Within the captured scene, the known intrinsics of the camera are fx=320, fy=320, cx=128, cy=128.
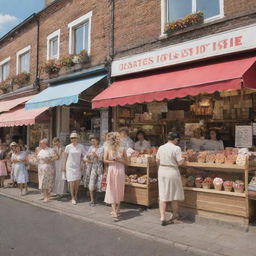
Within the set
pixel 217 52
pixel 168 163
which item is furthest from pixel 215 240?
pixel 217 52

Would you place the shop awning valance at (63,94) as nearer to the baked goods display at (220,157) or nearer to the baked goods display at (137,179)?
the baked goods display at (137,179)

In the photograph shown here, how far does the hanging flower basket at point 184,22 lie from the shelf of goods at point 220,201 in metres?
3.68

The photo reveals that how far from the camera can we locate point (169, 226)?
21.6ft

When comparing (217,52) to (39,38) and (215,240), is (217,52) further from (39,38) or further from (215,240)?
(39,38)

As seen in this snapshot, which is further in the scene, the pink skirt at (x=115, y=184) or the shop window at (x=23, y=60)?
the shop window at (x=23, y=60)

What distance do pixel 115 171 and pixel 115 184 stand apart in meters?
0.30

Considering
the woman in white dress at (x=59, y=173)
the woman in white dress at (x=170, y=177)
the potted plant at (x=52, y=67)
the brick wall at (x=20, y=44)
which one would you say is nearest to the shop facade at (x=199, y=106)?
the woman in white dress at (x=170, y=177)

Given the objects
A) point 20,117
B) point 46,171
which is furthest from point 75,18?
point 46,171

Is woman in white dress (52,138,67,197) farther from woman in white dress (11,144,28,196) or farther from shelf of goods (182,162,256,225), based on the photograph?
shelf of goods (182,162,256,225)

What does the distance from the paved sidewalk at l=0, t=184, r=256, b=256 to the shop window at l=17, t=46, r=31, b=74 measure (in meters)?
9.97

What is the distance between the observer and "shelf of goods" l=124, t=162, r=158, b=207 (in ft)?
25.6

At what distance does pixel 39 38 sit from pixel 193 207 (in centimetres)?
1164

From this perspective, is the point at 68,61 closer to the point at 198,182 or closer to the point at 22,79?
the point at 22,79

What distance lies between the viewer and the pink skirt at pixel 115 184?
7.32m
